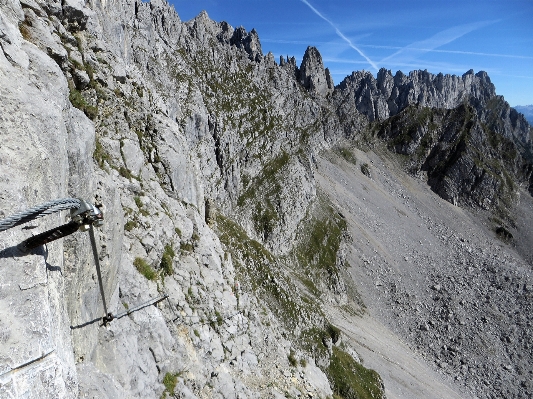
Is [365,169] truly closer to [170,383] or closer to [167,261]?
[167,261]

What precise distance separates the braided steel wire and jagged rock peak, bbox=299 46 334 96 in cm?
18663

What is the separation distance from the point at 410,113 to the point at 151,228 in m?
186

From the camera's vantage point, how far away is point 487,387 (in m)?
59.1

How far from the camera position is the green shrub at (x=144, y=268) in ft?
47.4

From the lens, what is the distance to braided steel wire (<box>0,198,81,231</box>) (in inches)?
183

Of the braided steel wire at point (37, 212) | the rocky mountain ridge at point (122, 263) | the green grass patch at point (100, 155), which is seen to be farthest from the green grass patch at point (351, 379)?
the braided steel wire at point (37, 212)

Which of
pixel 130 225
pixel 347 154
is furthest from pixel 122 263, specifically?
pixel 347 154

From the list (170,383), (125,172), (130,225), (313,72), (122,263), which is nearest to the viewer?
(170,383)

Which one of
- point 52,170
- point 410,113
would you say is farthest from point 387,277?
point 410,113

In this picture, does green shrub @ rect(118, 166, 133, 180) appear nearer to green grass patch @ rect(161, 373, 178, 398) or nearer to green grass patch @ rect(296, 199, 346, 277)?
green grass patch @ rect(161, 373, 178, 398)

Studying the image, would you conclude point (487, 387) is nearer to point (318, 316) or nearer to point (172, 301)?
point (318, 316)

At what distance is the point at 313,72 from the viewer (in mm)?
183375

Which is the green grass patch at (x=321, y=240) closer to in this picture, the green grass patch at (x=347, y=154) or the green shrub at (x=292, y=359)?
Result: the green grass patch at (x=347, y=154)

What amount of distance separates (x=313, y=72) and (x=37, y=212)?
195211 mm
